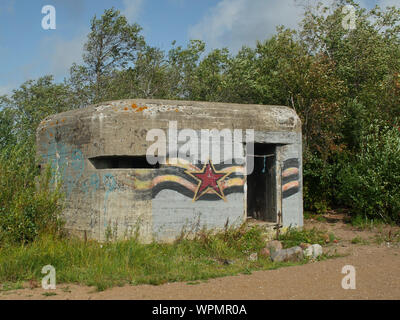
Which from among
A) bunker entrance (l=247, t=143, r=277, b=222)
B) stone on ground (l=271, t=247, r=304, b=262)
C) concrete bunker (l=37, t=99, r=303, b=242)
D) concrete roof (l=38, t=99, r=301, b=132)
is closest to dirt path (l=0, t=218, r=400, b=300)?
stone on ground (l=271, t=247, r=304, b=262)

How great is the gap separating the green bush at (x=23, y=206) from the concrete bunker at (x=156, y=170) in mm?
551

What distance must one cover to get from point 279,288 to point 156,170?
349 cm

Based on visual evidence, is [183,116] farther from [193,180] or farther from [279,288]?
[279,288]

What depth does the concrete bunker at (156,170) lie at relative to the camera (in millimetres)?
7953

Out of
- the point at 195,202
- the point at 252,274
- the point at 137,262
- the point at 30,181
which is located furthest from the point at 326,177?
the point at 30,181

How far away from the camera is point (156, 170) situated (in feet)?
26.8

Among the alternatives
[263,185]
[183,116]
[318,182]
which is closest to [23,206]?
[183,116]

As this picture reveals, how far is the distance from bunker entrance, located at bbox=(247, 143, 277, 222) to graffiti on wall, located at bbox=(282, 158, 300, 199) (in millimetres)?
233

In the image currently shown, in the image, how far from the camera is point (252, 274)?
669 cm

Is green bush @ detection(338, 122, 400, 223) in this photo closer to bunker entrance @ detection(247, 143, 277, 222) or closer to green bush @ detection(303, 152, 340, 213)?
green bush @ detection(303, 152, 340, 213)

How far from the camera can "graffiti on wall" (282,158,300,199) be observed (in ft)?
31.1

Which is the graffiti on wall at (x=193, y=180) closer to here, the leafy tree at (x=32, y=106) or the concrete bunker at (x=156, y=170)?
the concrete bunker at (x=156, y=170)

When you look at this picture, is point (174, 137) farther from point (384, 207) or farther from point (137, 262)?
point (384, 207)

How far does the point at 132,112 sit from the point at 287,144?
3.74 metres
